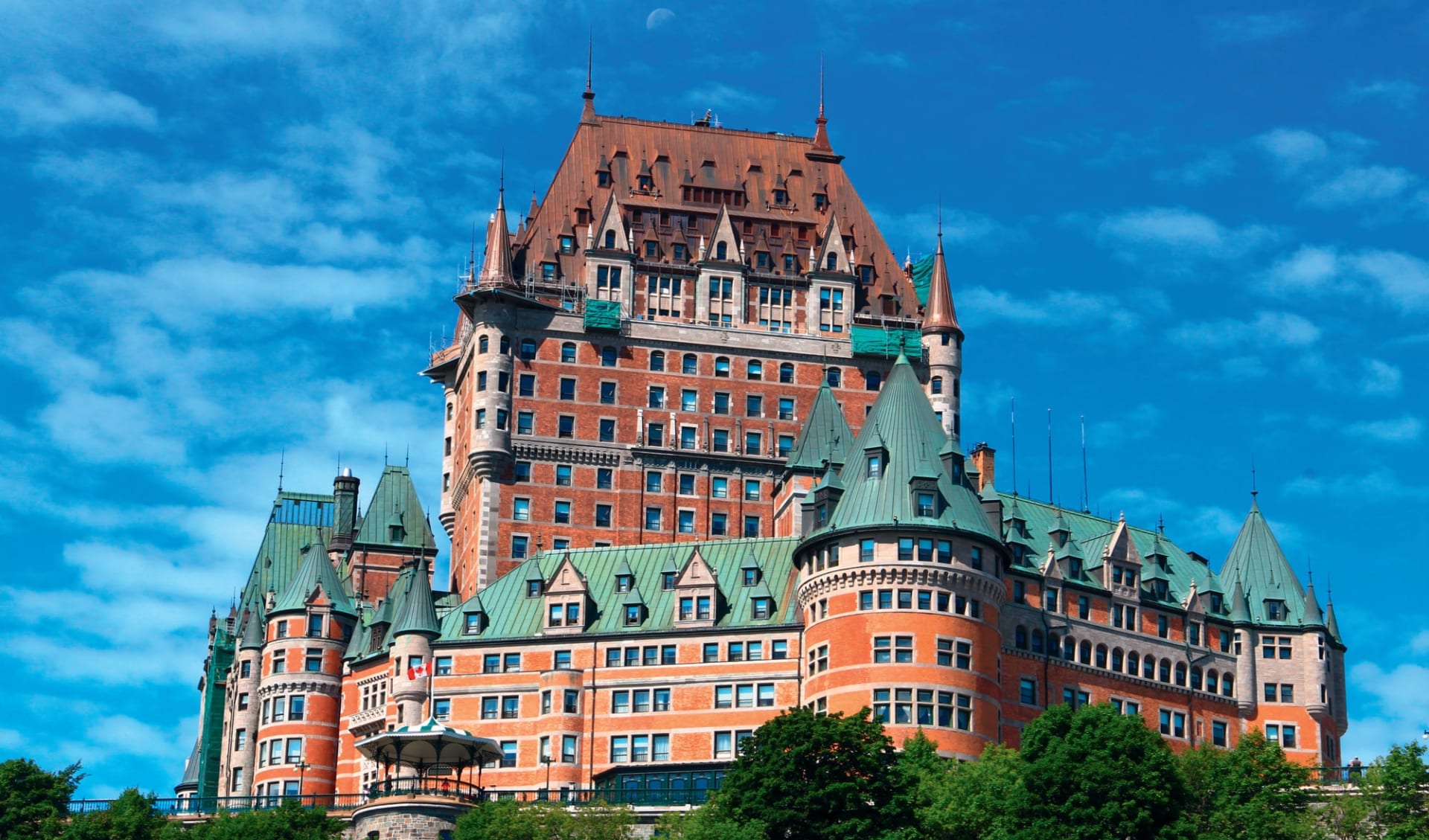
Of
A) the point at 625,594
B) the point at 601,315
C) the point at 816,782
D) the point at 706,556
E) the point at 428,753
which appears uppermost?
the point at 601,315

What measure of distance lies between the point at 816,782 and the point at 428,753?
2262 centimetres

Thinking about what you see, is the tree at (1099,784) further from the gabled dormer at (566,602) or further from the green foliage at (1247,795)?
the gabled dormer at (566,602)

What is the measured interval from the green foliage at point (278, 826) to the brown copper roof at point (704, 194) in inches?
2047

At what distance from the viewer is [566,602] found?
155375mm

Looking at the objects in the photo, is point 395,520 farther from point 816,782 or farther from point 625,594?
point 816,782

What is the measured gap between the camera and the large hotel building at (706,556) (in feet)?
487

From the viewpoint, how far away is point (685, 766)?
486 feet

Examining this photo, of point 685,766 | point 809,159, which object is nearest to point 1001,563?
point 685,766

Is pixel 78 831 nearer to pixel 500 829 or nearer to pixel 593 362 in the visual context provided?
pixel 500 829

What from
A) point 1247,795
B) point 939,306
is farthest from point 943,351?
point 1247,795

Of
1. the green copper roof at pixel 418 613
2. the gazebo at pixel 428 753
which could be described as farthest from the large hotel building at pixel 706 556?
the gazebo at pixel 428 753

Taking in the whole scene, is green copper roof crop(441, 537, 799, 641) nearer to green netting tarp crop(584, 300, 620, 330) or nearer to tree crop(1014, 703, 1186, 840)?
green netting tarp crop(584, 300, 620, 330)

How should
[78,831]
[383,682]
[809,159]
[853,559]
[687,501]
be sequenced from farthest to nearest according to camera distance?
[809,159]
[687,501]
[383,682]
[853,559]
[78,831]

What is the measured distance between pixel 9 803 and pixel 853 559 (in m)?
47.1
